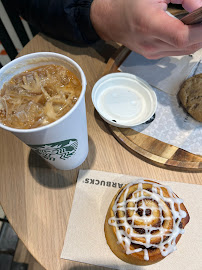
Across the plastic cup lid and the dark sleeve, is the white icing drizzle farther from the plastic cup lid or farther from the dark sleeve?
the dark sleeve

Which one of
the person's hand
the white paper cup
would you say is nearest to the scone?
the person's hand

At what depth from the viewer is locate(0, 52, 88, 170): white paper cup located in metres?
0.51

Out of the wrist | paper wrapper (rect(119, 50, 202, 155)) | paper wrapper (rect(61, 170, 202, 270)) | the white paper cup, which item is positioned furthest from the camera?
the wrist

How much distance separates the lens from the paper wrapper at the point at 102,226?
0.65 metres

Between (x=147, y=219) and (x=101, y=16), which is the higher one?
(x=101, y=16)

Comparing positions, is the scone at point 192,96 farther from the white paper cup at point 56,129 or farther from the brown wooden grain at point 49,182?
the white paper cup at point 56,129

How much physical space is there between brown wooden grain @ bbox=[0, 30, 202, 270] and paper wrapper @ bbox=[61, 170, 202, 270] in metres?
0.03

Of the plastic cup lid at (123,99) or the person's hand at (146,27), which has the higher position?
the person's hand at (146,27)

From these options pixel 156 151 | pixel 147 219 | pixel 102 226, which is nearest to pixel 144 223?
pixel 147 219

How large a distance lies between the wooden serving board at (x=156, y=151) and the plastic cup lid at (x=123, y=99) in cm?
5

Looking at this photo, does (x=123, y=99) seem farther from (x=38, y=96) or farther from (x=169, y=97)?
(x=38, y=96)

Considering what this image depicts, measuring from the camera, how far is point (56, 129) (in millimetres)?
522

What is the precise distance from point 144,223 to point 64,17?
94 centimetres

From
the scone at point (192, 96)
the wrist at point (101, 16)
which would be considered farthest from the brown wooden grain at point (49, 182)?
the wrist at point (101, 16)
